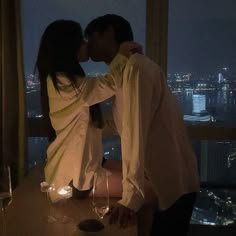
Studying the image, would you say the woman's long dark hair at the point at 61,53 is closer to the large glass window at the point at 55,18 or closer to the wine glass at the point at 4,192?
the wine glass at the point at 4,192

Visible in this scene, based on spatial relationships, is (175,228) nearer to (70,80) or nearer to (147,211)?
(147,211)

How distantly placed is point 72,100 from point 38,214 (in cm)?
50

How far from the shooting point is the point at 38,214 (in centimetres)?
160

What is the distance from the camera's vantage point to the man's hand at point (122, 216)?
4.83 ft

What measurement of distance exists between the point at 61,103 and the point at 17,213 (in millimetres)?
503

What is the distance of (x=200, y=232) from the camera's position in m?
3.07

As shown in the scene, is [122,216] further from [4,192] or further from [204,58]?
[204,58]

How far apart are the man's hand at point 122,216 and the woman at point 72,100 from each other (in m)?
0.25

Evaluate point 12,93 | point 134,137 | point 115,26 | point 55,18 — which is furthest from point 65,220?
point 55,18

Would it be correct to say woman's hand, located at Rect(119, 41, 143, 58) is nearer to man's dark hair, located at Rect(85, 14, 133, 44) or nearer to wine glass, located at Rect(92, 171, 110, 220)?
Answer: man's dark hair, located at Rect(85, 14, 133, 44)

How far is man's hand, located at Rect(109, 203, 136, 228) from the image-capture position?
147 cm

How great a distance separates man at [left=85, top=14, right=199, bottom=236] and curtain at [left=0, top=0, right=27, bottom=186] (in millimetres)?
1026

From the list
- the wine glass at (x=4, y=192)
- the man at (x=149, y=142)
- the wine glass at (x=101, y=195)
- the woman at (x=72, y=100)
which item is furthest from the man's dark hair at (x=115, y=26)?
the wine glass at (x=4, y=192)

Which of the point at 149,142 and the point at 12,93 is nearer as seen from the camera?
the point at 149,142
